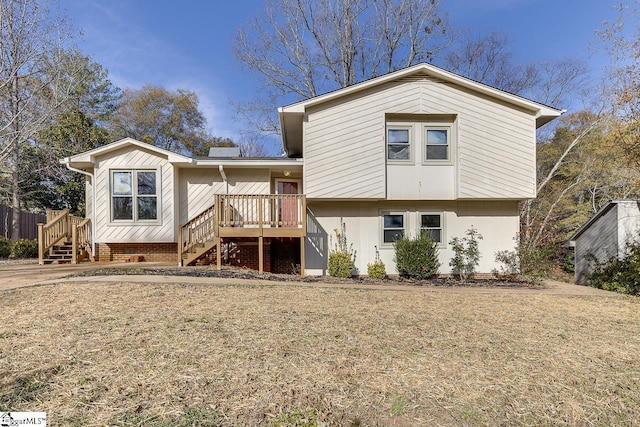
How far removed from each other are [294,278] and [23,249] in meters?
12.4

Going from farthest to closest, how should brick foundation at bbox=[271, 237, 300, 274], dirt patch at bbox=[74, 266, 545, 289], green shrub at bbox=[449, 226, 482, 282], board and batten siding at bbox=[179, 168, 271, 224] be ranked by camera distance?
brick foundation at bbox=[271, 237, 300, 274] < board and batten siding at bbox=[179, 168, 271, 224] < green shrub at bbox=[449, 226, 482, 282] < dirt patch at bbox=[74, 266, 545, 289]

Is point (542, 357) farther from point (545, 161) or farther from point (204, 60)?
point (204, 60)

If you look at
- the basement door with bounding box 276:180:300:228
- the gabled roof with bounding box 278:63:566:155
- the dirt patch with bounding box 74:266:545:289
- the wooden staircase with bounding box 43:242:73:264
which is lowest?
the dirt patch with bounding box 74:266:545:289

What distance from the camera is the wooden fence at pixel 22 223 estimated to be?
14805 mm

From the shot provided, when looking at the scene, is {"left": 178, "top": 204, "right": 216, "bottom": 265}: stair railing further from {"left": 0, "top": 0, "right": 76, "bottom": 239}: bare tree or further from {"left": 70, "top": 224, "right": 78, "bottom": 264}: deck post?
{"left": 0, "top": 0, "right": 76, "bottom": 239}: bare tree

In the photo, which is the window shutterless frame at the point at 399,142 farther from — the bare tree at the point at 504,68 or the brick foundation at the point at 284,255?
the bare tree at the point at 504,68

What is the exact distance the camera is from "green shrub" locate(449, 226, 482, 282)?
9.99 metres

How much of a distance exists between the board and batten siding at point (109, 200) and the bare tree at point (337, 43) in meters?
10.8

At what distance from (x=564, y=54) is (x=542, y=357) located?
2010cm

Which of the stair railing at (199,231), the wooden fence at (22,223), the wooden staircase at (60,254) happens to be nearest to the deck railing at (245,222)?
the stair railing at (199,231)

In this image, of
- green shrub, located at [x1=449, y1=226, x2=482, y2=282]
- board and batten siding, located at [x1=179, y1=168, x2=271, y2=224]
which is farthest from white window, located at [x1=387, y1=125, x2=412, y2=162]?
board and batten siding, located at [x1=179, y1=168, x2=271, y2=224]

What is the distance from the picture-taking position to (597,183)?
16.9 meters

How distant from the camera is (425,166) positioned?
984 cm

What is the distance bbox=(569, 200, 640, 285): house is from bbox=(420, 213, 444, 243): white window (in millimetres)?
4498
